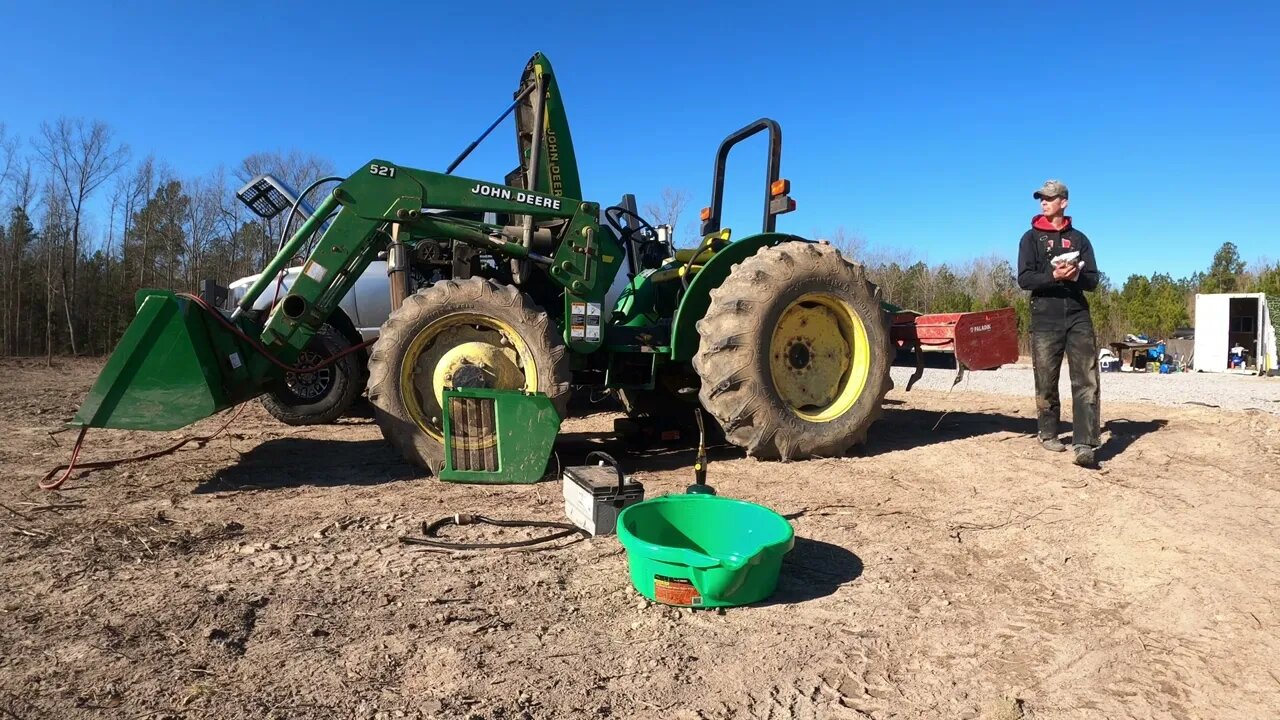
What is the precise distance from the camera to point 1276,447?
5.29 meters

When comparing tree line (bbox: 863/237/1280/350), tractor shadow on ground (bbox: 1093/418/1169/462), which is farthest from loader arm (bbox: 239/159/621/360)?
tree line (bbox: 863/237/1280/350)

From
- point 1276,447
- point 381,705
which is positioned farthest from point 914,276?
point 381,705

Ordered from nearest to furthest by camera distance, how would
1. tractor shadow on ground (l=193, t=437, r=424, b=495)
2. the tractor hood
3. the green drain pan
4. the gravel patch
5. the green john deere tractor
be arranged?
1. the green drain pan
2. the green john deere tractor
3. tractor shadow on ground (l=193, t=437, r=424, b=495)
4. the tractor hood
5. the gravel patch

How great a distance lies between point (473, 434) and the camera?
14.9ft

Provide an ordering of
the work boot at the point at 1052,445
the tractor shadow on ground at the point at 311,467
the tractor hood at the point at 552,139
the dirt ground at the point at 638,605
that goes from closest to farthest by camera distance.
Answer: the dirt ground at the point at 638,605, the tractor shadow on ground at the point at 311,467, the work boot at the point at 1052,445, the tractor hood at the point at 552,139

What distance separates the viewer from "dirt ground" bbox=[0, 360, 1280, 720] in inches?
81.3

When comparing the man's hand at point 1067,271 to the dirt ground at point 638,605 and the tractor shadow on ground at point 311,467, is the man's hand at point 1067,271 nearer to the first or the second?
the dirt ground at point 638,605

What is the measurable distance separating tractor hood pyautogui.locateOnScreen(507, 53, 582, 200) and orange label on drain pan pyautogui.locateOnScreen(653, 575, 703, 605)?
3865mm

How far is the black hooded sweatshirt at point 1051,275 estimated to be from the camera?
510 centimetres

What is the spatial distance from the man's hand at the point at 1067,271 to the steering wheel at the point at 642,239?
3.44m

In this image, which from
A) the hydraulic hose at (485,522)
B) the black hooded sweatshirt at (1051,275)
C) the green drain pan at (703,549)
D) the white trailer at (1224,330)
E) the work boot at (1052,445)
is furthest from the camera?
the white trailer at (1224,330)

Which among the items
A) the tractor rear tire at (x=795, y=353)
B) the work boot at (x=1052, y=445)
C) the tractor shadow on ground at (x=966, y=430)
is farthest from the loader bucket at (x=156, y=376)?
the work boot at (x=1052, y=445)

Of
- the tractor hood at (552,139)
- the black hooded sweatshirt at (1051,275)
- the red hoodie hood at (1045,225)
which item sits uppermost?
the tractor hood at (552,139)

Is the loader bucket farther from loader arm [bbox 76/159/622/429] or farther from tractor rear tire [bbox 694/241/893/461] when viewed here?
tractor rear tire [bbox 694/241/893/461]
